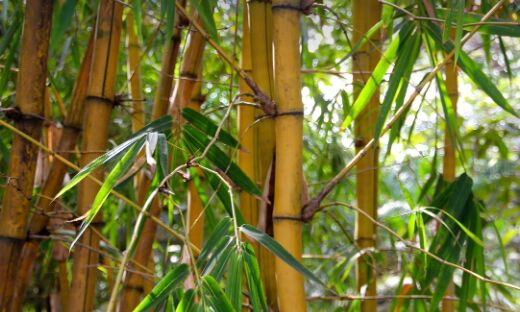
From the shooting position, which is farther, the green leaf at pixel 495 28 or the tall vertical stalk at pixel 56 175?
the tall vertical stalk at pixel 56 175

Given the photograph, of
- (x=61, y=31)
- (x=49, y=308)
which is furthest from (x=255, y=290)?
(x=49, y=308)

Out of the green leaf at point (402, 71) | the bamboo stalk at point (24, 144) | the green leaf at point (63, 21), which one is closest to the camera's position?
the green leaf at point (63, 21)

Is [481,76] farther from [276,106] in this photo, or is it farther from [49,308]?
[49,308]

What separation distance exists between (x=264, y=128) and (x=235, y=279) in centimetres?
29

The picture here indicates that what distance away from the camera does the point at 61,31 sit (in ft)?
2.67

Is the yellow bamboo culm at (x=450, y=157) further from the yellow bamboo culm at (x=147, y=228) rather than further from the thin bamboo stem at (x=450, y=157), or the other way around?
the yellow bamboo culm at (x=147, y=228)

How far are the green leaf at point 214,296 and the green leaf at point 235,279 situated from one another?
25 mm

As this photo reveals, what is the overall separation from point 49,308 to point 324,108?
27.3 inches

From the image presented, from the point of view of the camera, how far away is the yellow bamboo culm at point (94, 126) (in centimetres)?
106

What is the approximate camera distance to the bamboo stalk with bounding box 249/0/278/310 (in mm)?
934

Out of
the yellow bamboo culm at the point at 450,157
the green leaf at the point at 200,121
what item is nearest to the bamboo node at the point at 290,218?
the green leaf at the point at 200,121

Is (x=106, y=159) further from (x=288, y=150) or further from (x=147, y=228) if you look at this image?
(x=147, y=228)

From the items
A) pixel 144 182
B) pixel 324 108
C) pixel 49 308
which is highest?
pixel 324 108

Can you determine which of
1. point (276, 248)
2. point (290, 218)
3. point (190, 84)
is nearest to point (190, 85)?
point (190, 84)
